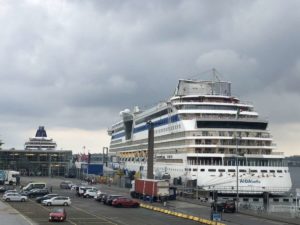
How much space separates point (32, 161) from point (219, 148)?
110m

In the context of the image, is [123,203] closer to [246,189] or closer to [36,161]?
[246,189]

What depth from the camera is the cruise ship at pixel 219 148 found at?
75188 mm

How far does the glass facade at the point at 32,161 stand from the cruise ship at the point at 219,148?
8666 centimetres

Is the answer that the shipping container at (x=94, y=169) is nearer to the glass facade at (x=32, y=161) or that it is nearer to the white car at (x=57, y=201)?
the glass facade at (x=32, y=161)

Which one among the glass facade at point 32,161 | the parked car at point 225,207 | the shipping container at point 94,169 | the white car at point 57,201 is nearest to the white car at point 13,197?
the white car at point 57,201

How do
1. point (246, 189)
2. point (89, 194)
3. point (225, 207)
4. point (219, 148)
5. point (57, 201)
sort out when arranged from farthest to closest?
Result: point (219, 148)
point (246, 189)
point (89, 194)
point (57, 201)
point (225, 207)

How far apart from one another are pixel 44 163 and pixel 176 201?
387 ft

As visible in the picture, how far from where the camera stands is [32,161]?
582 feet

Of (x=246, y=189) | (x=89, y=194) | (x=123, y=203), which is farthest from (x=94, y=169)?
(x=123, y=203)

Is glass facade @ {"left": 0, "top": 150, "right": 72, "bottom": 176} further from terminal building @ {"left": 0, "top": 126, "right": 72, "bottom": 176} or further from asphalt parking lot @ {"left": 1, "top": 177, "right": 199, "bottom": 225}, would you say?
asphalt parking lot @ {"left": 1, "top": 177, "right": 199, "bottom": 225}

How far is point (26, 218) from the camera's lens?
4266 centimetres

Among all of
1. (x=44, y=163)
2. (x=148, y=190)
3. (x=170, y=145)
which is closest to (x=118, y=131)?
(x=44, y=163)

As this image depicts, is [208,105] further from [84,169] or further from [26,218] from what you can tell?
[84,169]

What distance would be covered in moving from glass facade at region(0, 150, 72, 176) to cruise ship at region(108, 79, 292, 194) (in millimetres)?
86663
